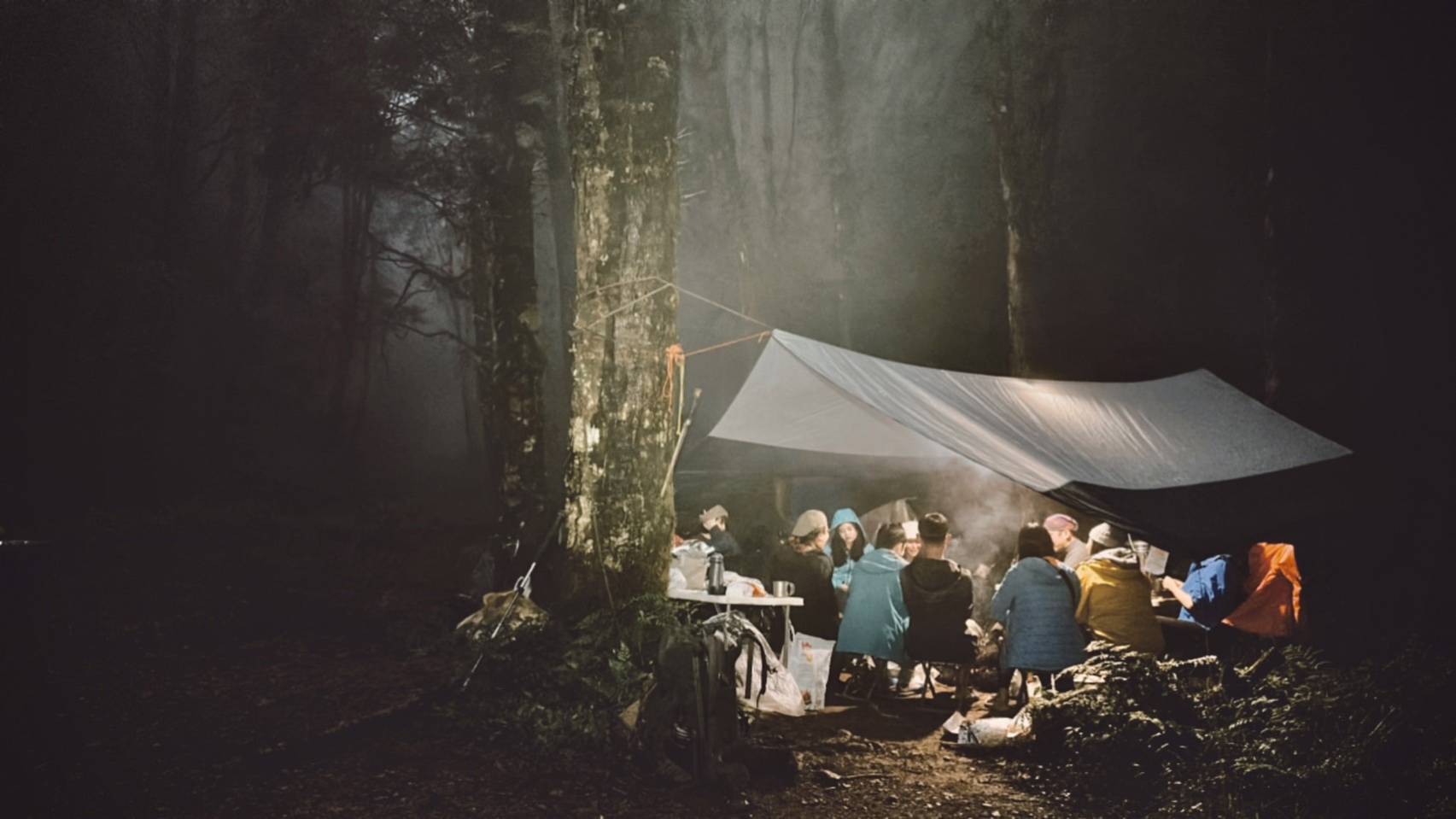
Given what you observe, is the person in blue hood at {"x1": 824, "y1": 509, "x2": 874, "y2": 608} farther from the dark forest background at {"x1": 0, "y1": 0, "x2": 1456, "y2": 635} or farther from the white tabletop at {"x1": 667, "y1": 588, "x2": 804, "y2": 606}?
the dark forest background at {"x1": 0, "y1": 0, "x2": 1456, "y2": 635}

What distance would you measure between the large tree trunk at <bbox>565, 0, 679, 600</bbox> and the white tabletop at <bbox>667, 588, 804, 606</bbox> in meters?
0.53

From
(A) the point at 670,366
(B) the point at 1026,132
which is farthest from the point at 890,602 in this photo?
(B) the point at 1026,132

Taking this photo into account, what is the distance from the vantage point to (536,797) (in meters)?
4.11

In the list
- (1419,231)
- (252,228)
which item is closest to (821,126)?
(1419,231)

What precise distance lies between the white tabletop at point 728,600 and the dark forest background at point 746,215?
3.25 m

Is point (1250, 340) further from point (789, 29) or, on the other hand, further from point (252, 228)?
point (252, 228)

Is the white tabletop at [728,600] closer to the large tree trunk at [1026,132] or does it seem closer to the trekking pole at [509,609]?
the trekking pole at [509,609]

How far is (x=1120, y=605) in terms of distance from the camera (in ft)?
18.2

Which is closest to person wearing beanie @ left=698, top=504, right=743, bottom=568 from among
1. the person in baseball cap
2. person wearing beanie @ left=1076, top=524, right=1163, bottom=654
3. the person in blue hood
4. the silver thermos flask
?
the person in baseball cap

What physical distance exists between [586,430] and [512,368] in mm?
3529

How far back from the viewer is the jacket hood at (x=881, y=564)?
621 centimetres

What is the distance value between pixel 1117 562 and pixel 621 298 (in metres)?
3.75

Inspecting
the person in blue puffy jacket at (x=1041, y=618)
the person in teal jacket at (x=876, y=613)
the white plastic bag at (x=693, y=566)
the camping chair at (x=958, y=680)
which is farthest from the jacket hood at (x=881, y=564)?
the white plastic bag at (x=693, y=566)

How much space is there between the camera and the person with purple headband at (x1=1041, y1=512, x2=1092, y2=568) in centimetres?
708
